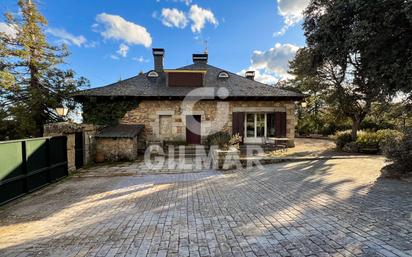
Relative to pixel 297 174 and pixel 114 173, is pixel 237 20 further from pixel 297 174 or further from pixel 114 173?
pixel 114 173

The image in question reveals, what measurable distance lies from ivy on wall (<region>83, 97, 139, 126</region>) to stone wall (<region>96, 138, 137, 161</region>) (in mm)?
2111

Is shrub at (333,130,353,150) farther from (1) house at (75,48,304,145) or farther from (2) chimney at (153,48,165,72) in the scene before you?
(2) chimney at (153,48,165,72)

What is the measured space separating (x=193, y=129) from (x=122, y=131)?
3936mm

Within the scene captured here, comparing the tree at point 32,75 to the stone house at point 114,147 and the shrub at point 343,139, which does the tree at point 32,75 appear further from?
the shrub at point 343,139

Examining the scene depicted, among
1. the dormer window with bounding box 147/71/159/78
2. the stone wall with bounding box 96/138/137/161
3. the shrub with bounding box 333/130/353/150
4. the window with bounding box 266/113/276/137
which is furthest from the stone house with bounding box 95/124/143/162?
the shrub with bounding box 333/130/353/150

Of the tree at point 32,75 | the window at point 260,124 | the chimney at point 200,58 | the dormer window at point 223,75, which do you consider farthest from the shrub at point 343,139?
the tree at point 32,75

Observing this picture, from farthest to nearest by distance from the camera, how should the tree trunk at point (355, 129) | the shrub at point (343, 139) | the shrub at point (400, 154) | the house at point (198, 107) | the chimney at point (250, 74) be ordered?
1. the chimney at point (250, 74)
2. the house at point (198, 107)
3. the shrub at point (343, 139)
4. the tree trunk at point (355, 129)
5. the shrub at point (400, 154)

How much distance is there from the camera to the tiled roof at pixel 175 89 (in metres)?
12.1

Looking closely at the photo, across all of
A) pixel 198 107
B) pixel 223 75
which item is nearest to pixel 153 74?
pixel 198 107

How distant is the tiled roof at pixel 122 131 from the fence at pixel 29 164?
2.69 metres

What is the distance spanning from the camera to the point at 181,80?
44.4 ft

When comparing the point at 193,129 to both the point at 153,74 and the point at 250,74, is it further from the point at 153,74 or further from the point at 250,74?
the point at 250,74

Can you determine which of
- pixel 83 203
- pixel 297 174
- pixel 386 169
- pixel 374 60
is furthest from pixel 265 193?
pixel 374 60

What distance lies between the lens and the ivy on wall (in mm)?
12000
